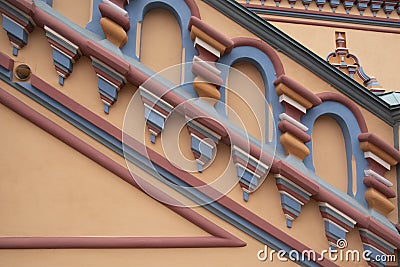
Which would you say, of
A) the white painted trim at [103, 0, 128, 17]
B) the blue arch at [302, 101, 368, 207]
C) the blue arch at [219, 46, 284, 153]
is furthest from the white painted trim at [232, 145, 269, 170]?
the white painted trim at [103, 0, 128, 17]

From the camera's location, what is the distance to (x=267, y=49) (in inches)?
131

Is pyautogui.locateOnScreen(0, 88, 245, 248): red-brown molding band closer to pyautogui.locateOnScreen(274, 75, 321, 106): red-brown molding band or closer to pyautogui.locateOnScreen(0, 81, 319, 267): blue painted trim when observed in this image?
pyautogui.locateOnScreen(0, 81, 319, 267): blue painted trim

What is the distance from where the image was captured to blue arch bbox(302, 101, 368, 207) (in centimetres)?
327

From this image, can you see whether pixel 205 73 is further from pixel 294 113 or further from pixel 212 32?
pixel 294 113

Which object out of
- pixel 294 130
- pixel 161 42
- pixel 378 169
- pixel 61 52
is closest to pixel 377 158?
pixel 378 169

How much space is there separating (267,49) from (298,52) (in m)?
0.19

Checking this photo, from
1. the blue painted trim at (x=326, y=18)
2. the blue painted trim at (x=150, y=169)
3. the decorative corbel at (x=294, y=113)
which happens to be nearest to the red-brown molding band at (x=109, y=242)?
the blue painted trim at (x=150, y=169)

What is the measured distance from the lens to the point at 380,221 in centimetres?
322

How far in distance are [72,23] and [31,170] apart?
0.85 metres

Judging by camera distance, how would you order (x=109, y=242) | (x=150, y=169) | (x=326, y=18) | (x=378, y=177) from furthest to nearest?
(x=326, y=18) < (x=378, y=177) < (x=150, y=169) < (x=109, y=242)

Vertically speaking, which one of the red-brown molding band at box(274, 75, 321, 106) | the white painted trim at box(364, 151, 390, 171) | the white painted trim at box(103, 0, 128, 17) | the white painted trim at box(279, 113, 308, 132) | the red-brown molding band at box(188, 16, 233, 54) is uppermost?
the white painted trim at box(103, 0, 128, 17)

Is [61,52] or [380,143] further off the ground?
[61,52]

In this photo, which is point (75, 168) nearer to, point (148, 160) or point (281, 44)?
point (148, 160)

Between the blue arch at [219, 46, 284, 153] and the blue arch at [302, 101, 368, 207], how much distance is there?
181 mm
